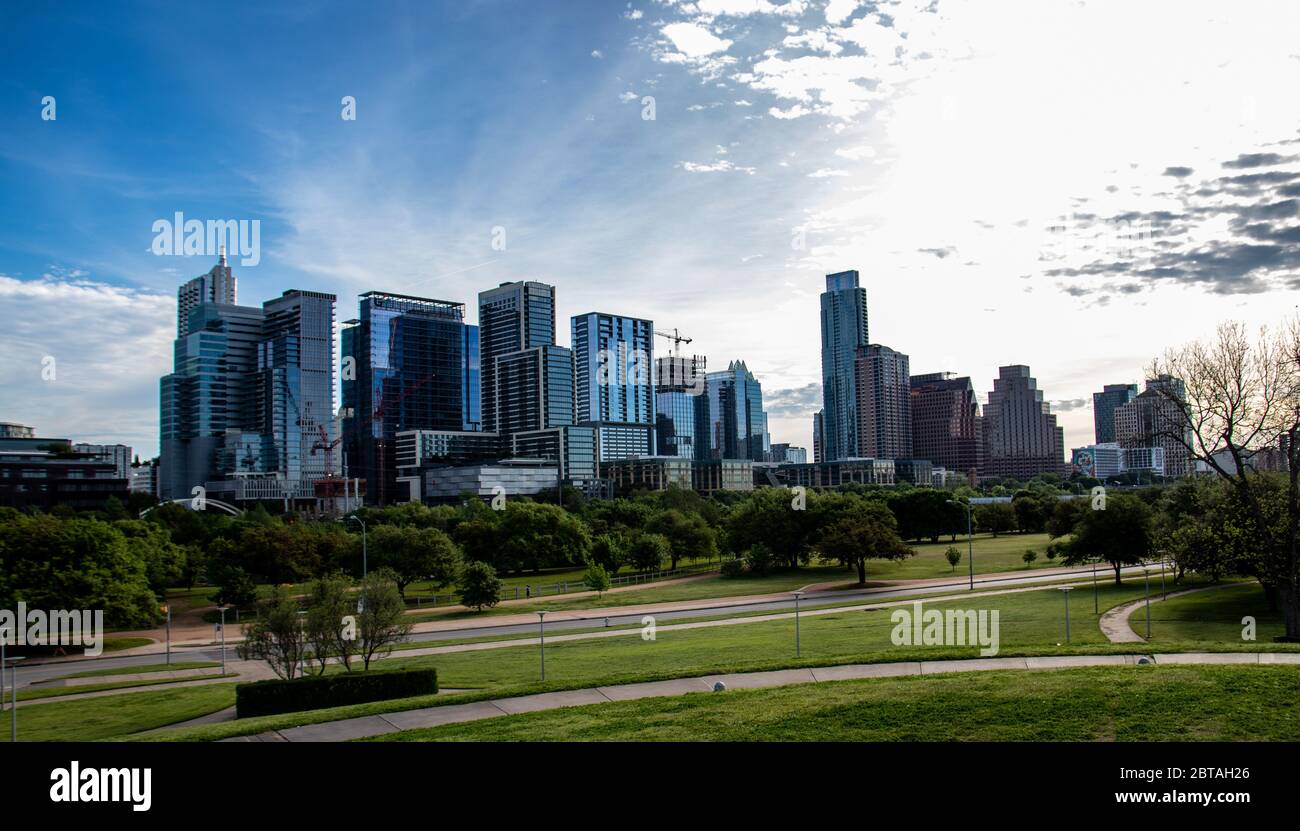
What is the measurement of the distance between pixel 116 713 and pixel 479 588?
1022 inches

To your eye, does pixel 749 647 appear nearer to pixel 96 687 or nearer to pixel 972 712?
pixel 972 712

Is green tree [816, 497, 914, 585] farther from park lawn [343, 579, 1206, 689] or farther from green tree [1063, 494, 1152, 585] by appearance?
park lawn [343, 579, 1206, 689]

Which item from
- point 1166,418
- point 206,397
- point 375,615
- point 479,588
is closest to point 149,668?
point 375,615

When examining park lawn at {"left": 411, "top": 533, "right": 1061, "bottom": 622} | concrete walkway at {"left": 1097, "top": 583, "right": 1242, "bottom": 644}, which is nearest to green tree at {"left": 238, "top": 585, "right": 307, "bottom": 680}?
park lawn at {"left": 411, "top": 533, "right": 1061, "bottom": 622}

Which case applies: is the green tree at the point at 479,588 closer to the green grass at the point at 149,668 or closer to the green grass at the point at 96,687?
the green grass at the point at 149,668

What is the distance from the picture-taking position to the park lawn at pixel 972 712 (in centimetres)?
1062

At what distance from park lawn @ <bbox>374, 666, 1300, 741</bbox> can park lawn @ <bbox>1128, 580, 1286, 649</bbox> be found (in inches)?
749

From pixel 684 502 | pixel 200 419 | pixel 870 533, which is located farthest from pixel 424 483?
pixel 870 533

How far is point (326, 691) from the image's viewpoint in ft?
72.7

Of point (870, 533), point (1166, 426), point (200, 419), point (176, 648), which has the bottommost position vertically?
point (176, 648)
